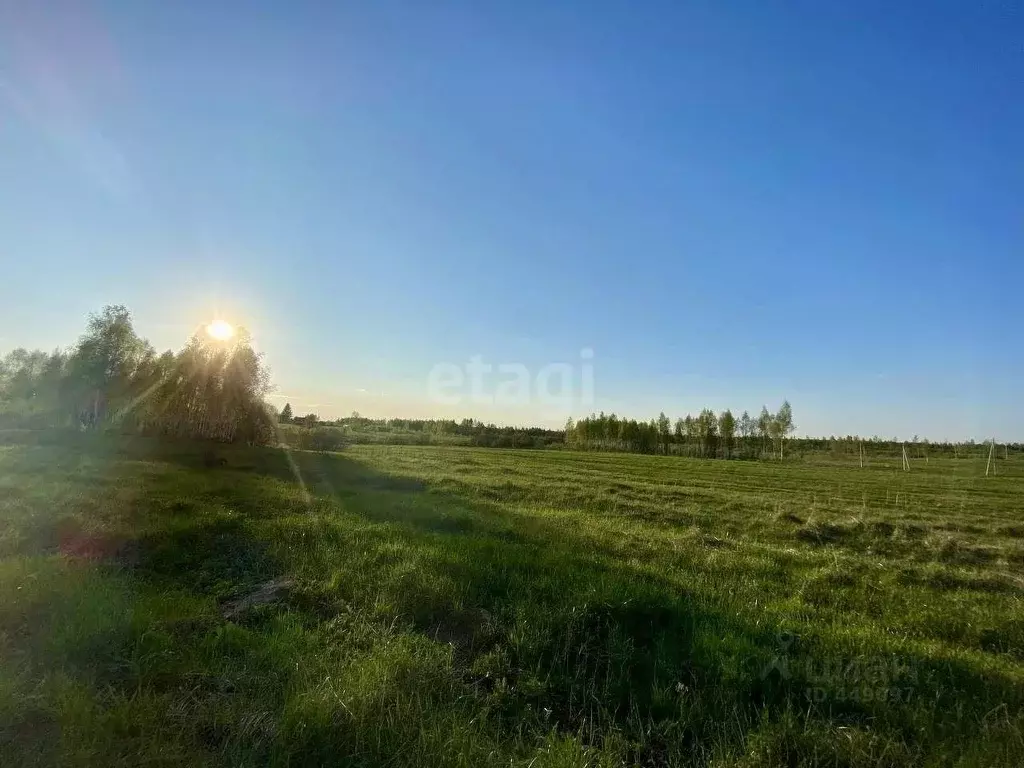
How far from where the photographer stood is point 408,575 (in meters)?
8.26

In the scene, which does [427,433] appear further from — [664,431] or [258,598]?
[258,598]

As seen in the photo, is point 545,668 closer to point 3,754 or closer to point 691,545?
point 3,754

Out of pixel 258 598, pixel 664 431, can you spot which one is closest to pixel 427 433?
pixel 664 431

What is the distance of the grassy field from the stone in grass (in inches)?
2.1

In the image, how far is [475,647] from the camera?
630 cm

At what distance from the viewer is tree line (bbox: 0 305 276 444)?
45625 millimetres

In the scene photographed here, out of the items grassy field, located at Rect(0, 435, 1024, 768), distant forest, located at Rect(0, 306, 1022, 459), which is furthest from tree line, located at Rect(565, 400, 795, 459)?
grassy field, located at Rect(0, 435, 1024, 768)

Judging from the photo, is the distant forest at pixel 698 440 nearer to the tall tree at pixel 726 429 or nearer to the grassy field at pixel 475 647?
the tall tree at pixel 726 429

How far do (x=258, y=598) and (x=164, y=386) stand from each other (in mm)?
48856

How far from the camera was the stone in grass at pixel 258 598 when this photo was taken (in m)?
7.00

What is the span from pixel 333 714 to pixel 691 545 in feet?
36.0

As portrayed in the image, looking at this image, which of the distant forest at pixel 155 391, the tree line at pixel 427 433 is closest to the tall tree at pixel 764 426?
the tree line at pixel 427 433

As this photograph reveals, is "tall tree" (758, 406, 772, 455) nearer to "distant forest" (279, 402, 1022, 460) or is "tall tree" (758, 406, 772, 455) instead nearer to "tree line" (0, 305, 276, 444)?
"distant forest" (279, 402, 1022, 460)

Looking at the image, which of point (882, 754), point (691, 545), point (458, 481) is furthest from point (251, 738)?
point (458, 481)
